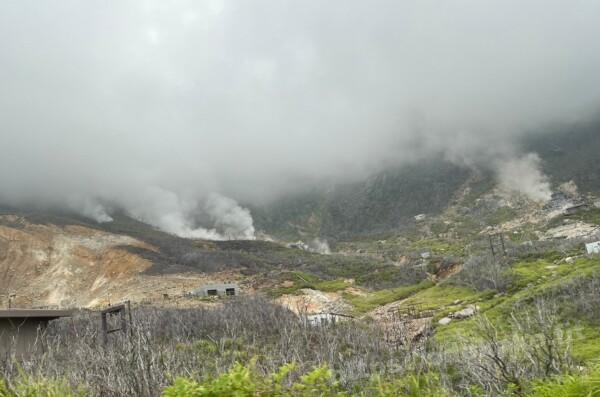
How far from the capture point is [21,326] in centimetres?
1457

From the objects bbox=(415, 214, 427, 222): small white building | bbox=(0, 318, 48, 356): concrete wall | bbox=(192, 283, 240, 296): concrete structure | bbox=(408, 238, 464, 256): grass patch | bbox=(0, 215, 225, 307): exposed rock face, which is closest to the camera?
bbox=(0, 318, 48, 356): concrete wall

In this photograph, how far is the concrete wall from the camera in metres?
13.8

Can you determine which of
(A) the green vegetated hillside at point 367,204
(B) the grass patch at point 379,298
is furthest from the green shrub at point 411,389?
(A) the green vegetated hillside at point 367,204

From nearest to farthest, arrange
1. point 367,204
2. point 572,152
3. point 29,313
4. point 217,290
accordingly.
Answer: point 29,313, point 217,290, point 572,152, point 367,204

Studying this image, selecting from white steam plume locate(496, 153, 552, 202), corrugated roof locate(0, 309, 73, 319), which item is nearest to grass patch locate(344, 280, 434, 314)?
corrugated roof locate(0, 309, 73, 319)

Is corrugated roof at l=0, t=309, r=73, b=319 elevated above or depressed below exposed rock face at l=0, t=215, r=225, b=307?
below

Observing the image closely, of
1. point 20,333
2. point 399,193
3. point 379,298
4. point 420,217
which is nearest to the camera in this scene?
point 20,333

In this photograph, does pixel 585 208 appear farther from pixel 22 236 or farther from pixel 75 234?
pixel 22 236

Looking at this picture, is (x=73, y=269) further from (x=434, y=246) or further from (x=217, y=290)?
(x=434, y=246)

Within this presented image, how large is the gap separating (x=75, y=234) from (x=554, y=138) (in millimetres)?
122545

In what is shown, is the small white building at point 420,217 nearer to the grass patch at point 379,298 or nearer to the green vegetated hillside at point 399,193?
the green vegetated hillside at point 399,193

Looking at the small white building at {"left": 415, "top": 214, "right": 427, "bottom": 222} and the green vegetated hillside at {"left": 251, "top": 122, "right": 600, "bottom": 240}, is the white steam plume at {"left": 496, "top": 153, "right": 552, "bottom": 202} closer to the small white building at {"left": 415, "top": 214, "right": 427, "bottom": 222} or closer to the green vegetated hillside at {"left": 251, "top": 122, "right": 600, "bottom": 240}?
the green vegetated hillside at {"left": 251, "top": 122, "right": 600, "bottom": 240}

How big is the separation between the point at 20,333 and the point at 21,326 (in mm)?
350

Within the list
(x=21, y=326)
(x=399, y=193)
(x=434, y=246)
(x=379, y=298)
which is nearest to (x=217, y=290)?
(x=379, y=298)
